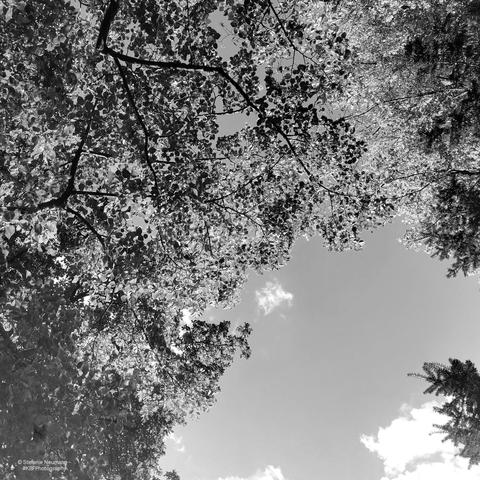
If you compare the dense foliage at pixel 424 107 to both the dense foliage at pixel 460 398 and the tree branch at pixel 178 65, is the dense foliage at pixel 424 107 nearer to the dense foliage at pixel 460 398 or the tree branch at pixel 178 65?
the dense foliage at pixel 460 398

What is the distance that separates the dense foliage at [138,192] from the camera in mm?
9055

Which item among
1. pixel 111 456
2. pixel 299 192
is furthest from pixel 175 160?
pixel 111 456

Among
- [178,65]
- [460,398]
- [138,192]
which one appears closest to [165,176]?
[138,192]

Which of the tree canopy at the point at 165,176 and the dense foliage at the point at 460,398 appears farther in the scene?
the dense foliage at the point at 460,398

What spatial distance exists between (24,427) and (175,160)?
8275mm

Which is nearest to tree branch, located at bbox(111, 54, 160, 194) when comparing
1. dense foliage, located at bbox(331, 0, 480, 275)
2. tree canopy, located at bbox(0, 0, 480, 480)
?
tree canopy, located at bbox(0, 0, 480, 480)

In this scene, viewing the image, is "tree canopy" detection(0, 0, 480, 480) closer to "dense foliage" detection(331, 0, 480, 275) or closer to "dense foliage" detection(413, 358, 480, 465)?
"dense foliage" detection(331, 0, 480, 275)

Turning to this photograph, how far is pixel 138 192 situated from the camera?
36.6 ft

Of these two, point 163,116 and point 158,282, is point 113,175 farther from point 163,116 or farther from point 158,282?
point 158,282

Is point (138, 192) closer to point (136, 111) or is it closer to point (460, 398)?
point (136, 111)

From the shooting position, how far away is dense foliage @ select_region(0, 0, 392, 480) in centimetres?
905

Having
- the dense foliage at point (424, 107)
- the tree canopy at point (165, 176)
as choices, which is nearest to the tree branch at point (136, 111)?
the tree canopy at point (165, 176)

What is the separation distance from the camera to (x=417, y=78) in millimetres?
12828

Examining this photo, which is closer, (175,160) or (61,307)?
(175,160)
